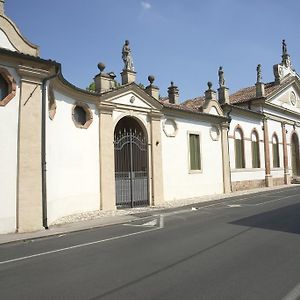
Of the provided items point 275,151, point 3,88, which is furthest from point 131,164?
point 275,151

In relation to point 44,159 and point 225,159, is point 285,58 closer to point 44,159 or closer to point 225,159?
point 225,159

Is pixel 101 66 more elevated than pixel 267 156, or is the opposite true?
pixel 101 66

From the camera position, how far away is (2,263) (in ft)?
25.5

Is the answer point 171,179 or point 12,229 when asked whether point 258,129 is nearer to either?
point 171,179

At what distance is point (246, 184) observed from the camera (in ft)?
93.9

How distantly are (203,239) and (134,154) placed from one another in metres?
10.5

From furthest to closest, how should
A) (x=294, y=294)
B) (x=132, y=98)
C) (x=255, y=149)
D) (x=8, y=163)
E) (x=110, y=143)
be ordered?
(x=255, y=149)
(x=132, y=98)
(x=110, y=143)
(x=8, y=163)
(x=294, y=294)

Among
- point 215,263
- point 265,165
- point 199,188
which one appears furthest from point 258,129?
point 215,263

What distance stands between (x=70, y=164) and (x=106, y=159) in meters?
2.21

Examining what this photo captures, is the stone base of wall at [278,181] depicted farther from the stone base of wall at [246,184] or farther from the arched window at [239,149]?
the arched window at [239,149]

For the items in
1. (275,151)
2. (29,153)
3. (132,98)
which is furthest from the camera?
(275,151)

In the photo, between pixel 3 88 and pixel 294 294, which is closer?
pixel 294 294

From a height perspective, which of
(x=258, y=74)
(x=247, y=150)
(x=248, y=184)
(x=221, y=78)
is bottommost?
(x=248, y=184)

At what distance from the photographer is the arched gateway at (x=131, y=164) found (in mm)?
18375
